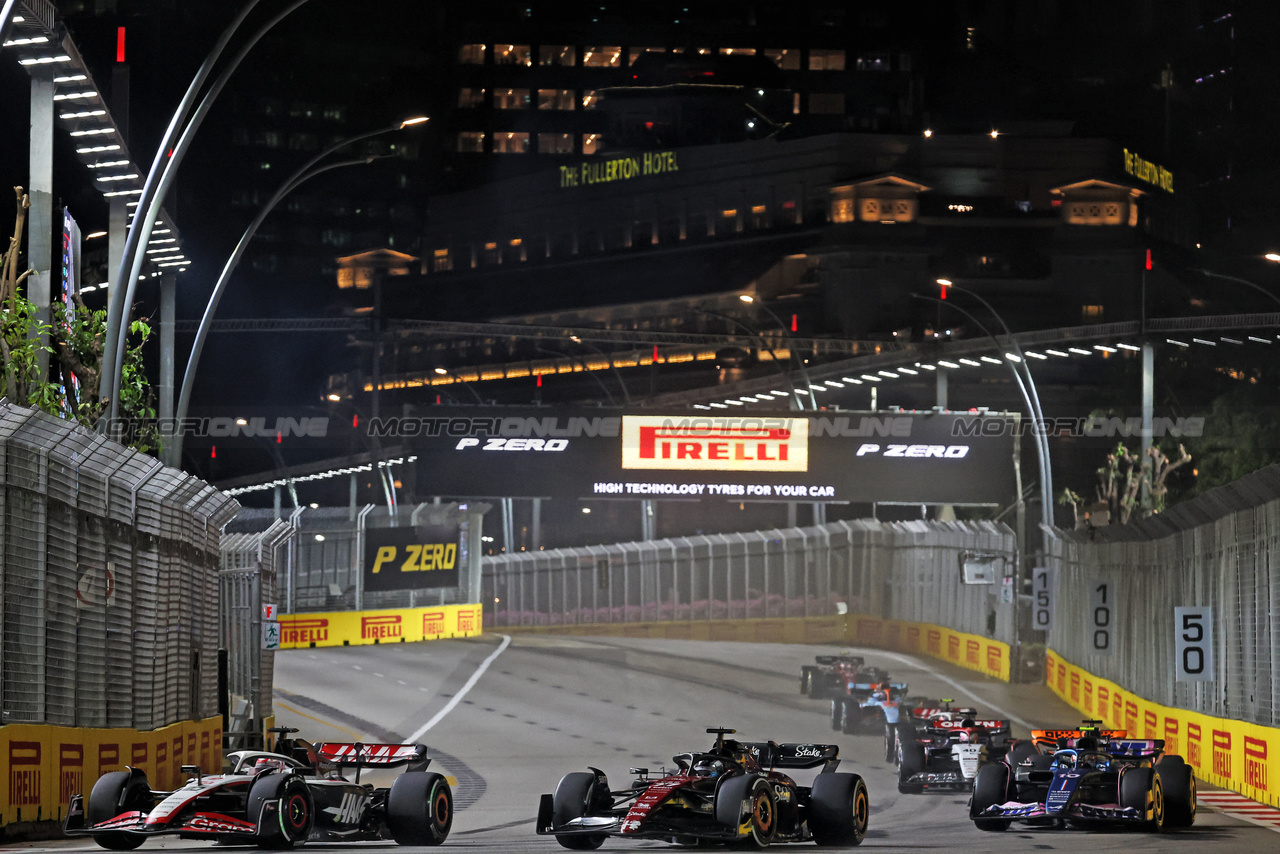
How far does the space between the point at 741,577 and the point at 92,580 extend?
44.4 meters

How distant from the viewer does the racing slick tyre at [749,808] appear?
1439 centimetres

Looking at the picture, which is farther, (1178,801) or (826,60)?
(826,60)

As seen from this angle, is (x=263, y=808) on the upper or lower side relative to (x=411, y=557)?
lower

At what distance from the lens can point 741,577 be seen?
5894 cm

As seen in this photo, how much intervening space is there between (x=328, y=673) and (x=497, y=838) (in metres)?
27.3

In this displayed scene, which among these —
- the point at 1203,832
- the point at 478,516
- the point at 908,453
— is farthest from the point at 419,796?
the point at 478,516

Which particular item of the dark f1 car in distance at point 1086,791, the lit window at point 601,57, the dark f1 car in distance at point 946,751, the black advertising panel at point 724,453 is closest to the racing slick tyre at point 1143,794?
the dark f1 car in distance at point 1086,791

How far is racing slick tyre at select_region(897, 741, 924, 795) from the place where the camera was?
2198 centimetres

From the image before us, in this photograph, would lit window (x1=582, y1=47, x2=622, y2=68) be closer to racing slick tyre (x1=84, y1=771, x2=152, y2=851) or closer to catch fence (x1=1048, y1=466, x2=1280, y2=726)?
catch fence (x1=1048, y1=466, x2=1280, y2=726)

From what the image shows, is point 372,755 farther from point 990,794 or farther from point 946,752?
point 946,752

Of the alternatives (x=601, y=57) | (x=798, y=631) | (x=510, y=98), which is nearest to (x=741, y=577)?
(x=798, y=631)

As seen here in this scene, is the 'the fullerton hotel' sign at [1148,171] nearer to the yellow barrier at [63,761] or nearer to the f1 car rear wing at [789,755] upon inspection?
the f1 car rear wing at [789,755]

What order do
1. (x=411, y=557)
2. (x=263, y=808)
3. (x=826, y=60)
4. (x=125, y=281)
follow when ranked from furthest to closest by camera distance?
1. (x=826, y=60)
2. (x=411, y=557)
3. (x=125, y=281)
4. (x=263, y=808)

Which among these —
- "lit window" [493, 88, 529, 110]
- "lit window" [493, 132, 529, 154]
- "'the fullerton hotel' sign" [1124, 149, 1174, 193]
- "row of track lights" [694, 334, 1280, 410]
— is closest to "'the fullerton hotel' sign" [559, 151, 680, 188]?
"lit window" [493, 132, 529, 154]
